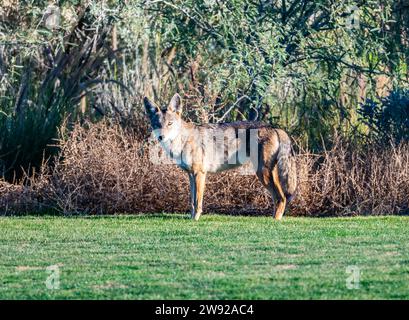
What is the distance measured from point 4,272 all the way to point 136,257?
1.33m

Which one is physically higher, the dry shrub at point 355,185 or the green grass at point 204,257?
the dry shrub at point 355,185

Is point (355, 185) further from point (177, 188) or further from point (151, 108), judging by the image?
point (151, 108)

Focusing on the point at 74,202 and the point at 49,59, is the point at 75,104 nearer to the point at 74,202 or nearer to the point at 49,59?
the point at 49,59

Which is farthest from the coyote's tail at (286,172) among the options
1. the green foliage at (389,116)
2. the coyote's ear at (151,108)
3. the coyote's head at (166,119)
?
the green foliage at (389,116)

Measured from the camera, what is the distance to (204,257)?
945cm

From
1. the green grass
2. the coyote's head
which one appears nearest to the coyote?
the coyote's head

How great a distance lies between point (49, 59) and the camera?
65.0ft

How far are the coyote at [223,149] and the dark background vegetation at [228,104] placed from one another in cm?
106

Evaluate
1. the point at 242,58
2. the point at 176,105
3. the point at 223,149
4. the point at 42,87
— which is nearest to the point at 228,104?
the point at 242,58

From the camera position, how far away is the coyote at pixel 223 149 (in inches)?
523

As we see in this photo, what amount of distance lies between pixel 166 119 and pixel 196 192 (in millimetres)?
1045

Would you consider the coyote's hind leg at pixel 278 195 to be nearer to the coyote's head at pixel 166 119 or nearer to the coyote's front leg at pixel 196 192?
the coyote's front leg at pixel 196 192
